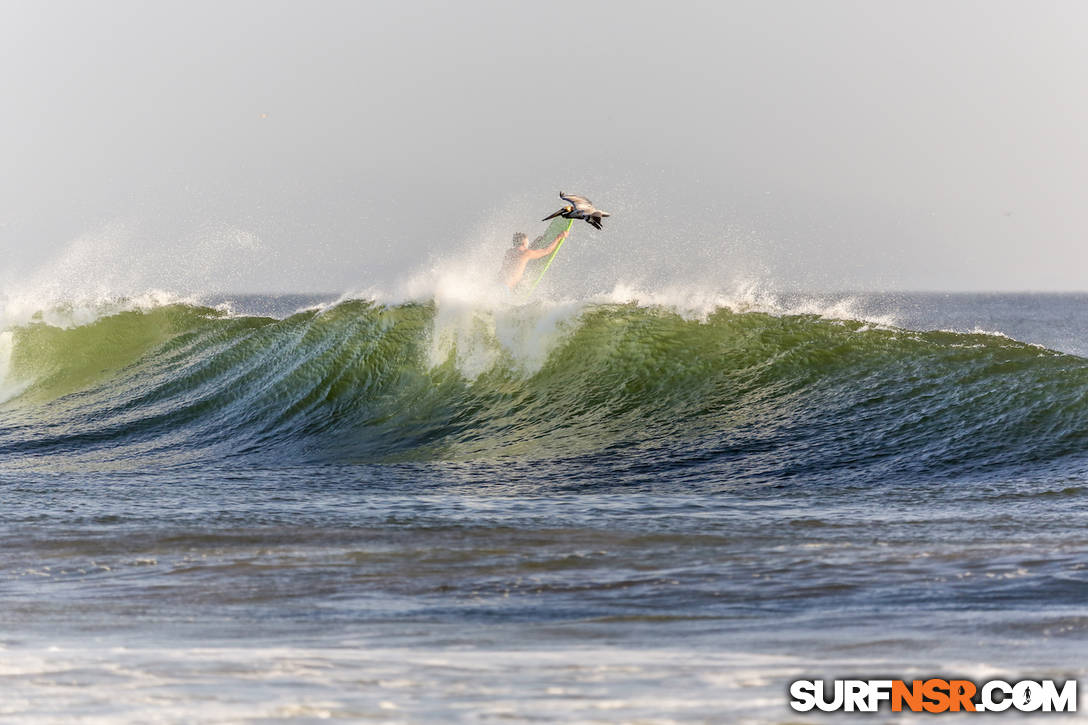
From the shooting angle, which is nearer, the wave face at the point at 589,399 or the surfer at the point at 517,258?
the wave face at the point at 589,399

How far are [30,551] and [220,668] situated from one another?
294 centimetres

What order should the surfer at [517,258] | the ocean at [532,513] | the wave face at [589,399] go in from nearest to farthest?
the ocean at [532,513], the wave face at [589,399], the surfer at [517,258]

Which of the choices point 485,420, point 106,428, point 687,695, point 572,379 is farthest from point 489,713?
point 106,428

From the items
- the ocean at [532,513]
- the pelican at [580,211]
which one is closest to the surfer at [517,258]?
the ocean at [532,513]

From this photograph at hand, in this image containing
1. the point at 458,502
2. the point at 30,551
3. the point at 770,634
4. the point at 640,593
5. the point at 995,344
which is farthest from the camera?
Result: the point at 995,344

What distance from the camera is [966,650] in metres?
3.96

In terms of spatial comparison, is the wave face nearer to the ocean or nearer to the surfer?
the ocean

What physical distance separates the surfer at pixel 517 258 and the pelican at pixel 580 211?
2266mm

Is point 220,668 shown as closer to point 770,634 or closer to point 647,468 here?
point 770,634

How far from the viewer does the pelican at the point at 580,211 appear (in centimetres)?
1079

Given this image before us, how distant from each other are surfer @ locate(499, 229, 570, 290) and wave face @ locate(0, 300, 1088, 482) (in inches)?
17.9

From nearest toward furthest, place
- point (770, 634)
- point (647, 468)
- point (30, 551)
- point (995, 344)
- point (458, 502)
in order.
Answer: point (770, 634), point (30, 551), point (458, 502), point (647, 468), point (995, 344)

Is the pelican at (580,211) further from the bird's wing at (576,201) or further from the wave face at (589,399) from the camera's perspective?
the wave face at (589,399)

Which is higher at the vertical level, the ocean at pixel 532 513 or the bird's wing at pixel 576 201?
the bird's wing at pixel 576 201
